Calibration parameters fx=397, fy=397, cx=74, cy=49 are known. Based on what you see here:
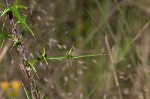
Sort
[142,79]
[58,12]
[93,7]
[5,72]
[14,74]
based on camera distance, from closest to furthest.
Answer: [142,79]
[5,72]
[14,74]
[58,12]
[93,7]

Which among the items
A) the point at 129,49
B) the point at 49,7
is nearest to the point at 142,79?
the point at 129,49

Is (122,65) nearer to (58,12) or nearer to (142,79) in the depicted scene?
(142,79)

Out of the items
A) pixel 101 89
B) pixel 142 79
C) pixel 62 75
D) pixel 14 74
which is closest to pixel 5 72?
pixel 14 74

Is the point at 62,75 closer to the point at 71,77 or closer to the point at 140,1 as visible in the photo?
the point at 71,77

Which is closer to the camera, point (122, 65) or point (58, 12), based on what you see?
point (122, 65)

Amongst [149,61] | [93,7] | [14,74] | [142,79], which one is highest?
[93,7]

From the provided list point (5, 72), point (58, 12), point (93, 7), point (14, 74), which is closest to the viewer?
point (5, 72)

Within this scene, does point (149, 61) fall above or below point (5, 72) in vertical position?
above
